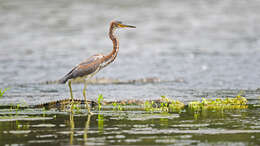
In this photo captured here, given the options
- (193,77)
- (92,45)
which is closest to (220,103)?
(193,77)

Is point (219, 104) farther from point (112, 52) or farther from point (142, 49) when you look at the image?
point (142, 49)

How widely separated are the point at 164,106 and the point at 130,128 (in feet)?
8.74

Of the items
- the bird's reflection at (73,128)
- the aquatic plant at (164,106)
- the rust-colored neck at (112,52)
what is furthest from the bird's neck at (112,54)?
the bird's reflection at (73,128)

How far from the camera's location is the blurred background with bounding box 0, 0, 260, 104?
1595 cm

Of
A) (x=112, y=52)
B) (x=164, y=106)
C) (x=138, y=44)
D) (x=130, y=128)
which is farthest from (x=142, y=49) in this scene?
(x=130, y=128)

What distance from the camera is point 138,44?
28125 mm

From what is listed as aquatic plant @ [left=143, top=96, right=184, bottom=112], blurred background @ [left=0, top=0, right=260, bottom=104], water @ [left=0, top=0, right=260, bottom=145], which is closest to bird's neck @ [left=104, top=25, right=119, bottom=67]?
aquatic plant @ [left=143, top=96, right=184, bottom=112]

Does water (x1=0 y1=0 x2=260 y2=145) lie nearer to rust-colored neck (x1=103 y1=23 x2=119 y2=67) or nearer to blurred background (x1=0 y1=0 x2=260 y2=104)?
blurred background (x1=0 y1=0 x2=260 y2=104)

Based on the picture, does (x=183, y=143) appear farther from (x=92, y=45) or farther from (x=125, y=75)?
(x=92, y=45)

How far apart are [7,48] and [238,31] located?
40.1ft

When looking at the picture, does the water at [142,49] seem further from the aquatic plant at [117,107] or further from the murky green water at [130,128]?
the aquatic plant at [117,107]

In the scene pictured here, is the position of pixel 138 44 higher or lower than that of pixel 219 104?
higher

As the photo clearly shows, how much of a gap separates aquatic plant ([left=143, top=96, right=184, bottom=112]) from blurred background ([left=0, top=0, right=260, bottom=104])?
1855mm

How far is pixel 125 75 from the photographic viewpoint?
1902cm
